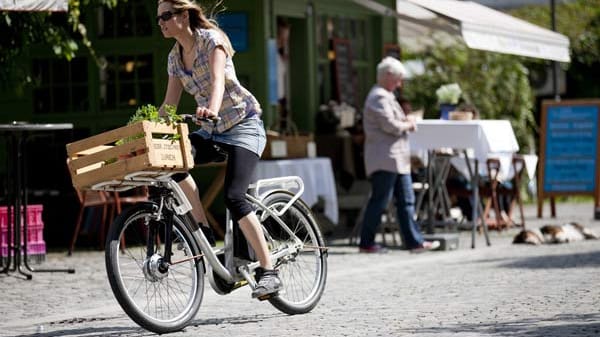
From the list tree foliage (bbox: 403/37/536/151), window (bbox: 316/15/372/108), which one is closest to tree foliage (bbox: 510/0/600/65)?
tree foliage (bbox: 403/37/536/151)

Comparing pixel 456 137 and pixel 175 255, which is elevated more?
pixel 456 137

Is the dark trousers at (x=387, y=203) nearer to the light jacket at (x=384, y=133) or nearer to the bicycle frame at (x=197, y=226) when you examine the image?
the light jacket at (x=384, y=133)

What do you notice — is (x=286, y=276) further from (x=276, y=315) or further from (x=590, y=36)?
(x=590, y=36)

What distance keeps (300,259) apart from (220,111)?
1095 millimetres

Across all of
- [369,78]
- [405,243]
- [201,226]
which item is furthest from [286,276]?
[369,78]

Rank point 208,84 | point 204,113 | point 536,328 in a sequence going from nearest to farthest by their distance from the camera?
point 536,328 → point 204,113 → point 208,84

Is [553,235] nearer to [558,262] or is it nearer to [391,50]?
[558,262]

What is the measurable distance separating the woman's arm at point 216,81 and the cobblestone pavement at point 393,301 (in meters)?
1.11

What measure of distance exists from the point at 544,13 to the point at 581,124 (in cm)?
967

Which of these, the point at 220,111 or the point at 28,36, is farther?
the point at 28,36

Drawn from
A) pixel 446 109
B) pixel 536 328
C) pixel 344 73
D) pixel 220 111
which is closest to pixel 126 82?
pixel 344 73

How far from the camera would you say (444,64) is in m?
23.1

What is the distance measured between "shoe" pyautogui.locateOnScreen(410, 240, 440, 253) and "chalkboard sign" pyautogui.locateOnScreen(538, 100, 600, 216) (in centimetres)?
490

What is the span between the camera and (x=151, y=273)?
7.02m
